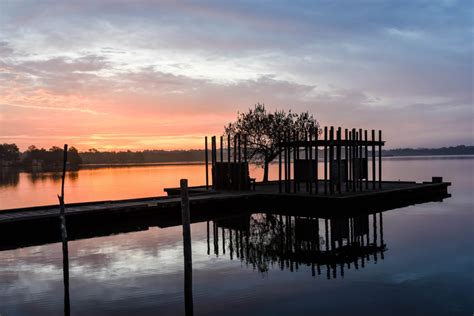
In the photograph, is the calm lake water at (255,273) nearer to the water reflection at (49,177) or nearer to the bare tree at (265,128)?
the bare tree at (265,128)

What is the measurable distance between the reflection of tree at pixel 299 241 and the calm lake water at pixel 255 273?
0.06 meters

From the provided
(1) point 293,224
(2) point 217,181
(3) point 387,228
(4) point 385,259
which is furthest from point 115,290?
(2) point 217,181

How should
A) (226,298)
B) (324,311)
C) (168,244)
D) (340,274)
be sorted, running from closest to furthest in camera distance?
(324,311) < (226,298) < (340,274) < (168,244)

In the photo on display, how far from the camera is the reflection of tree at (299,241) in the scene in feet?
55.4

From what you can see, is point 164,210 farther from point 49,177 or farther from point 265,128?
point 49,177

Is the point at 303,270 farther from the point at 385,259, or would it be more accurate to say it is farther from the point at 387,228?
the point at 387,228

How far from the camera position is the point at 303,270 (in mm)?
15383

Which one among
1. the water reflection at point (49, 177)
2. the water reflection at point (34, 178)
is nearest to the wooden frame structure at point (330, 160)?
the water reflection at point (34, 178)

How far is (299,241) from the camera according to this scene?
2055cm

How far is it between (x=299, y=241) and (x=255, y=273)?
19.6 feet

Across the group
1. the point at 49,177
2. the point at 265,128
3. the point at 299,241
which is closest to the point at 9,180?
the point at 49,177

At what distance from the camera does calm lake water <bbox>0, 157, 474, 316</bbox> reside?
38.7 feet

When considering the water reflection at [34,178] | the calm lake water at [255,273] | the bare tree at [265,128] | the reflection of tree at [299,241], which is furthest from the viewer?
the water reflection at [34,178]

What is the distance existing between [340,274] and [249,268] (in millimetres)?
2969
